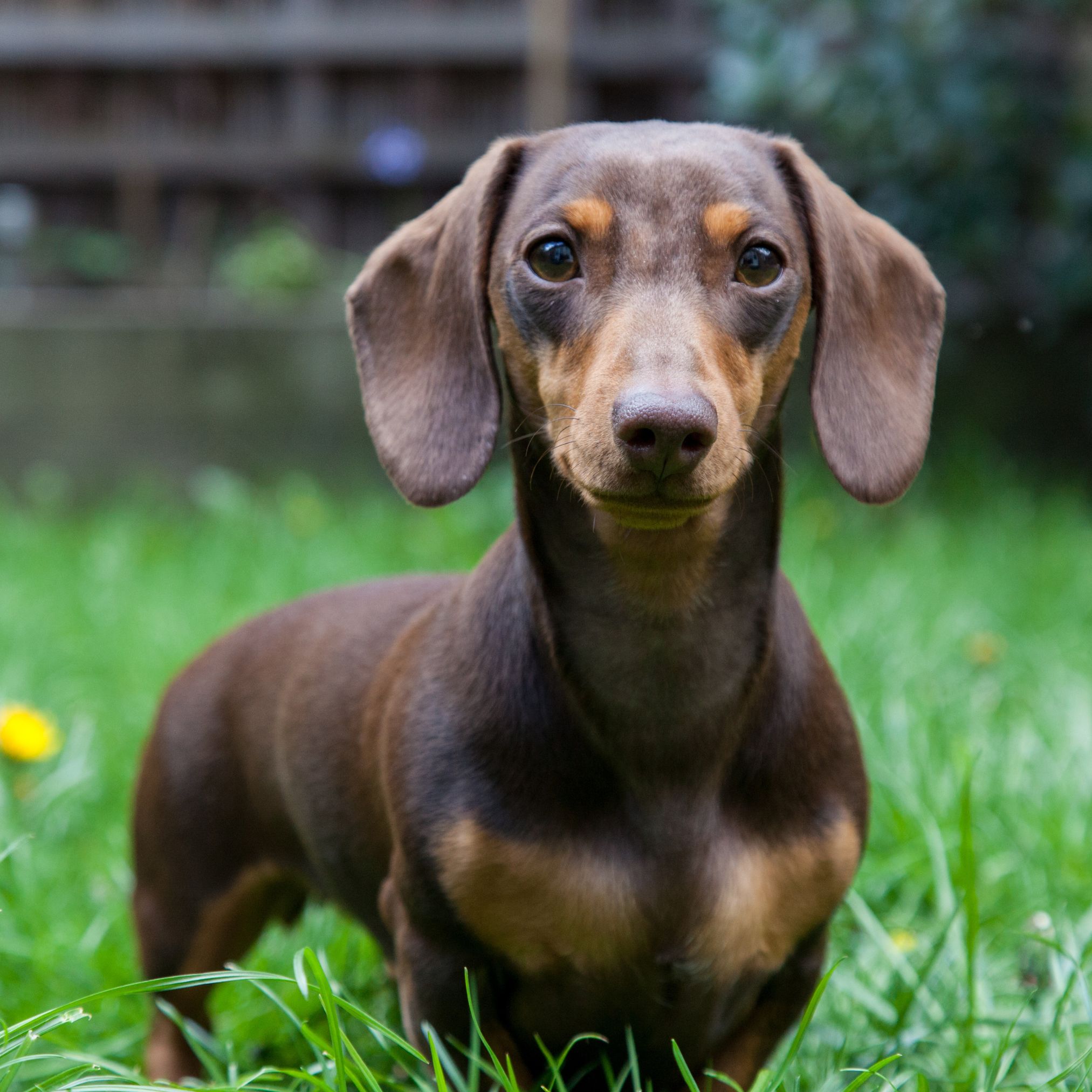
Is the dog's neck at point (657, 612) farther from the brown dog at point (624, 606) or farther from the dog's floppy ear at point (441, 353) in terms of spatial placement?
the dog's floppy ear at point (441, 353)

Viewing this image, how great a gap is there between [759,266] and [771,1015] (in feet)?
3.42

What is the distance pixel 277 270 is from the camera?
615 centimetres

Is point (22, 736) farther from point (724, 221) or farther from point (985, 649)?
point (985, 649)

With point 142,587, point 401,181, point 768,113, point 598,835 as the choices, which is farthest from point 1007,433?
point 598,835

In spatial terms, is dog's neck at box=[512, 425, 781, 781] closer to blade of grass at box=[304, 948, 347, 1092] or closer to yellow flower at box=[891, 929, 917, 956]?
blade of grass at box=[304, 948, 347, 1092]

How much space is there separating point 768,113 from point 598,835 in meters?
4.43

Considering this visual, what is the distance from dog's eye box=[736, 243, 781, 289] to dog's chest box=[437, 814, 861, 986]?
2.40ft

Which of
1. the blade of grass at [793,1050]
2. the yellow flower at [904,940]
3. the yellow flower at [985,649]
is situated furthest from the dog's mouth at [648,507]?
the yellow flower at [985,649]

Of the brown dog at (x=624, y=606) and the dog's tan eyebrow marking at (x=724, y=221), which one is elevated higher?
the dog's tan eyebrow marking at (x=724, y=221)

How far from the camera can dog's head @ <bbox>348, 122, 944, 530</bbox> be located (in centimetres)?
177

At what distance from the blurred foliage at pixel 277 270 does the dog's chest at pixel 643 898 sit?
183 inches

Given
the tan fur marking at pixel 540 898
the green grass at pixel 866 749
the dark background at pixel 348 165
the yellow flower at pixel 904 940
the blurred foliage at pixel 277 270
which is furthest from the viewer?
the blurred foliage at pixel 277 270

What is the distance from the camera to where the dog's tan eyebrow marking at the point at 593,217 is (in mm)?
1905

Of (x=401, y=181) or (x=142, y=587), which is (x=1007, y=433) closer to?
(x=401, y=181)
